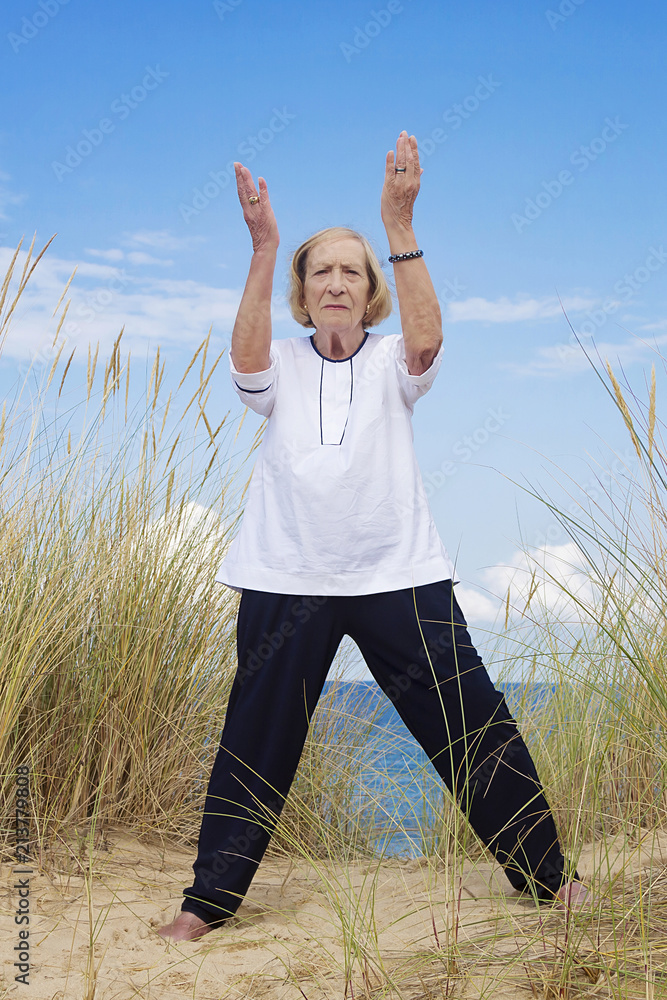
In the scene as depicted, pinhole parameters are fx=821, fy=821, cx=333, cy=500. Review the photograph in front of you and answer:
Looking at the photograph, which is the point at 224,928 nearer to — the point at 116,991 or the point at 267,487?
the point at 116,991

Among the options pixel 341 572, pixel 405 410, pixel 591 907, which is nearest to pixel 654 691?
pixel 591 907

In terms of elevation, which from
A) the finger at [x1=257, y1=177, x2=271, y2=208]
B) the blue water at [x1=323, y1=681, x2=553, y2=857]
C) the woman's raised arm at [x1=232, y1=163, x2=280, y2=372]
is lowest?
the blue water at [x1=323, y1=681, x2=553, y2=857]

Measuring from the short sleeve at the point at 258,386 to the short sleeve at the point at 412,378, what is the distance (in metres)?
0.36

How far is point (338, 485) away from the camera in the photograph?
219 cm

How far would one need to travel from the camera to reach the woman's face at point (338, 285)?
91.6 inches

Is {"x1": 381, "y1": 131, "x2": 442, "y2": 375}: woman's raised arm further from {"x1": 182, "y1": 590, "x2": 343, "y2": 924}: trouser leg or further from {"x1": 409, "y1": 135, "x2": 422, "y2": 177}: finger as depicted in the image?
{"x1": 182, "y1": 590, "x2": 343, "y2": 924}: trouser leg

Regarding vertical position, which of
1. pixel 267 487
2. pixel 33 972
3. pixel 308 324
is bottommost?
pixel 33 972

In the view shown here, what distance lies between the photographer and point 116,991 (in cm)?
190

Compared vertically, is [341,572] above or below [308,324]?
below

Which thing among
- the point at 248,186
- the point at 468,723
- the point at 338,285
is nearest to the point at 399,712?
the point at 468,723

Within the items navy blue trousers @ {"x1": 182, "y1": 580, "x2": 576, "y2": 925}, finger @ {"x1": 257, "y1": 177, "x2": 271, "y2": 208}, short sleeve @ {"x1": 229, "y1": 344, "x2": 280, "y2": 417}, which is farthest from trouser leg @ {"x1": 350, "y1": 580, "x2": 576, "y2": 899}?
finger @ {"x1": 257, "y1": 177, "x2": 271, "y2": 208}

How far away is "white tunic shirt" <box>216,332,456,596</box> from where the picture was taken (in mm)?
2186

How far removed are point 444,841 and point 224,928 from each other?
975mm

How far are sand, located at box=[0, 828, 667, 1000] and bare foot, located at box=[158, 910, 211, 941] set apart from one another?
0.02 metres
